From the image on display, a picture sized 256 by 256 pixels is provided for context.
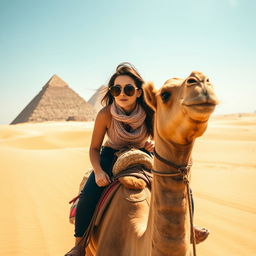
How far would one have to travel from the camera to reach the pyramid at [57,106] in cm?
9406

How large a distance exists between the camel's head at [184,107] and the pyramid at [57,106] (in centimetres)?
9358

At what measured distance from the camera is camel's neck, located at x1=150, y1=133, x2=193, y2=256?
4.14 ft

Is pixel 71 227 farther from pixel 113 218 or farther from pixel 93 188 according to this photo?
pixel 113 218

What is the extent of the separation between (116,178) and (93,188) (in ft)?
1.07

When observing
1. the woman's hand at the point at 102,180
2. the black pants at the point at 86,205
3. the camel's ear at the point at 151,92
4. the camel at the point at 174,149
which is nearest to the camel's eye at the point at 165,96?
the camel at the point at 174,149

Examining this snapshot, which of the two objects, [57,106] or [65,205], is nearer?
[65,205]

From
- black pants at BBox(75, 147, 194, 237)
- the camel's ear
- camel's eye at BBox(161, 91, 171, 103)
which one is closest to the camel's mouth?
camel's eye at BBox(161, 91, 171, 103)

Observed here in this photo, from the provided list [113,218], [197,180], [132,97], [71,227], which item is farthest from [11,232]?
[197,180]

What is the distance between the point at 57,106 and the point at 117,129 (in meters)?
101

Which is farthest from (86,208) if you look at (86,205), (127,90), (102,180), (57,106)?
(57,106)

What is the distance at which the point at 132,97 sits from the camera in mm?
2395

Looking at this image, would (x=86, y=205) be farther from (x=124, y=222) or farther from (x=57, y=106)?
(x=57, y=106)

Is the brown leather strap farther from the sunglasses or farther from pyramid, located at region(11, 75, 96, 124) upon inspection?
pyramid, located at region(11, 75, 96, 124)

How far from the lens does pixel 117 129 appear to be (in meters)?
2.41
